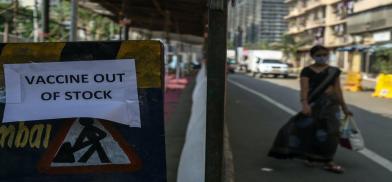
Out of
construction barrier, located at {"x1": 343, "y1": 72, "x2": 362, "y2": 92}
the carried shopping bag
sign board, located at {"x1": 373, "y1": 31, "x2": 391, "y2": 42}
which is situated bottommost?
construction barrier, located at {"x1": 343, "y1": 72, "x2": 362, "y2": 92}

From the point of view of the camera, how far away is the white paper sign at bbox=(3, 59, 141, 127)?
359cm

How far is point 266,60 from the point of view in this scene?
1773 inches

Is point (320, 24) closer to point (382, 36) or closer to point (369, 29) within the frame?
point (369, 29)

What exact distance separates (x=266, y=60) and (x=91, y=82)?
41.9 meters

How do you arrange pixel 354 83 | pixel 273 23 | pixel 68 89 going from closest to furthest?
pixel 68 89
pixel 354 83
pixel 273 23

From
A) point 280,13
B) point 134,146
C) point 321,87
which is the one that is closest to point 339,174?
point 321,87

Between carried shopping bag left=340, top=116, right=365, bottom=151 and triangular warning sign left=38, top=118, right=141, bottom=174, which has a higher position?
triangular warning sign left=38, top=118, right=141, bottom=174

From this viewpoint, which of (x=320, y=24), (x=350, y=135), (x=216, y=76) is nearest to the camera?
(x=216, y=76)

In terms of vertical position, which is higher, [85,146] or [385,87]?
[85,146]

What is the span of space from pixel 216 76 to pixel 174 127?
8.06 m

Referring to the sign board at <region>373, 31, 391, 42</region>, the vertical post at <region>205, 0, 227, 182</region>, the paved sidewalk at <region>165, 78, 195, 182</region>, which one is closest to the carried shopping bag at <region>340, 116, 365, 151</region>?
the paved sidewalk at <region>165, 78, 195, 182</region>

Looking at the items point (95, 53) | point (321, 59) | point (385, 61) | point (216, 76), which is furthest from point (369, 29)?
point (95, 53)

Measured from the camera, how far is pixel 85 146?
3662 millimetres

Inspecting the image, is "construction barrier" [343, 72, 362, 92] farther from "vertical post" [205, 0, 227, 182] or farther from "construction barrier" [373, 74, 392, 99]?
"vertical post" [205, 0, 227, 182]
